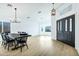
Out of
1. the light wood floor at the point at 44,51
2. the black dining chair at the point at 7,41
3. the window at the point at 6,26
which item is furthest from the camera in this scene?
the window at the point at 6,26

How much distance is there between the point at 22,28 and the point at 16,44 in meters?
1.36

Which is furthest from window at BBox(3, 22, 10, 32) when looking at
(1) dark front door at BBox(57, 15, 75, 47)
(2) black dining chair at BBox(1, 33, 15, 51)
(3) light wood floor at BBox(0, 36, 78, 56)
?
(1) dark front door at BBox(57, 15, 75, 47)

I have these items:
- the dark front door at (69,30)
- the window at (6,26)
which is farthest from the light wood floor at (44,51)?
the window at (6,26)

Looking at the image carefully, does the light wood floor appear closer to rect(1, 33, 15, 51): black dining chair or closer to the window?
rect(1, 33, 15, 51): black dining chair

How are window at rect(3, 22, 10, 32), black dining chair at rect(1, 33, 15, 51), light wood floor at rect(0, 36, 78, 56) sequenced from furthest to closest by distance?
1. window at rect(3, 22, 10, 32)
2. black dining chair at rect(1, 33, 15, 51)
3. light wood floor at rect(0, 36, 78, 56)

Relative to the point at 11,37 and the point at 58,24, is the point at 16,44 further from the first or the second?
the point at 58,24

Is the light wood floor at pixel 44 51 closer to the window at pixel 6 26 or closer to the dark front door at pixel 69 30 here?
the dark front door at pixel 69 30

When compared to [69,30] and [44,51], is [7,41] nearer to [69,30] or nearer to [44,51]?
[44,51]

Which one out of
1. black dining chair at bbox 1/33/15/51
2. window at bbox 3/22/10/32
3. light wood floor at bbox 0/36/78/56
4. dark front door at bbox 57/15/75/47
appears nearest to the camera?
light wood floor at bbox 0/36/78/56

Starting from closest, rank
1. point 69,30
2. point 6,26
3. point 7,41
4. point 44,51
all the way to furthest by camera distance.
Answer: point 44,51 → point 7,41 → point 69,30 → point 6,26

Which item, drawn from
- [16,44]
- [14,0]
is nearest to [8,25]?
[16,44]

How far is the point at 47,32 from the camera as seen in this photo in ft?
47.9

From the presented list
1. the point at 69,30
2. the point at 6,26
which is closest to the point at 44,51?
the point at 69,30

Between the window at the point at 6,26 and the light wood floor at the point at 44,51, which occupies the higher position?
the window at the point at 6,26
